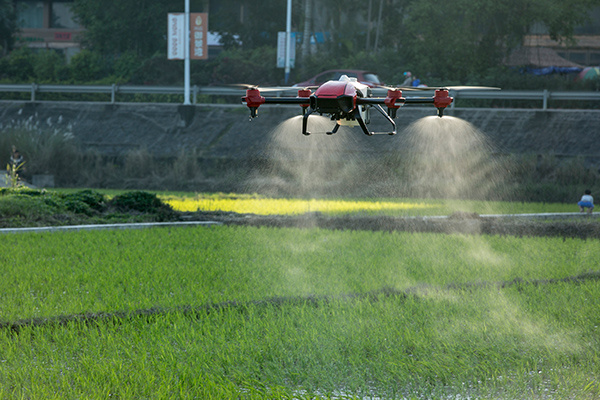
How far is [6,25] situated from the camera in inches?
1913

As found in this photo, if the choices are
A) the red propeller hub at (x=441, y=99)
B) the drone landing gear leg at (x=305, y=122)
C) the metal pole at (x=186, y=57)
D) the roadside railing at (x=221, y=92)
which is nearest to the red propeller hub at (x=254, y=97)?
the drone landing gear leg at (x=305, y=122)

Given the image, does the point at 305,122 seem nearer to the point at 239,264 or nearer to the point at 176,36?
the point at 239,264

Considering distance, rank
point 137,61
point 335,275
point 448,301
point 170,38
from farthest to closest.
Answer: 1. point 137,61
2. point 170,38
3. point 335,275
4. point 448,301

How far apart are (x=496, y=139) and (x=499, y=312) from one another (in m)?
20.0

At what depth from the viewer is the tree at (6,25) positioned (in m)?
48.2

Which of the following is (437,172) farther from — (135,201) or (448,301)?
(448,301)

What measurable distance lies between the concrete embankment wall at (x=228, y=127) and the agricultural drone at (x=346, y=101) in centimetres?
1941

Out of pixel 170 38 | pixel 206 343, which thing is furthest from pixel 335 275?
pixel 170 38

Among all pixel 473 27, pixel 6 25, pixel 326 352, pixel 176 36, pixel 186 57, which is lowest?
pixel 326 352

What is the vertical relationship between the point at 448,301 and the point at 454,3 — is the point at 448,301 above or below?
below

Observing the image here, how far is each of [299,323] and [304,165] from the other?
23.4 metres

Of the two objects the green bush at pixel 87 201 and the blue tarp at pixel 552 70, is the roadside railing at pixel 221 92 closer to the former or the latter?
the blue tarp at pixel 552 70

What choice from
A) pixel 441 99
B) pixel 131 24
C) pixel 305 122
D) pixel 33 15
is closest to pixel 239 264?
pixel 305 122

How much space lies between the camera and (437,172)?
85.0 feet
